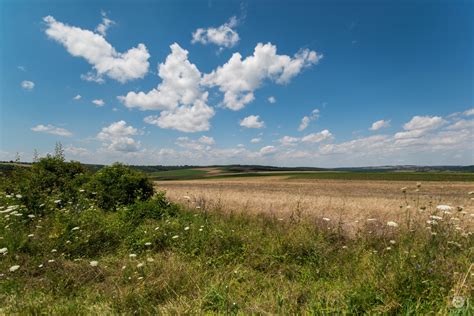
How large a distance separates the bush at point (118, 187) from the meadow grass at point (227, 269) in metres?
2.23

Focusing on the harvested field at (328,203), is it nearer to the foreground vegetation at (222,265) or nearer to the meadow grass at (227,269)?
the foreground vegetation at (222,265)

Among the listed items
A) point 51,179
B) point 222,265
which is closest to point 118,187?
point 51,179

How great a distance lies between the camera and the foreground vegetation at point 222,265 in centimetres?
324

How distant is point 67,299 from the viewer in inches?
154

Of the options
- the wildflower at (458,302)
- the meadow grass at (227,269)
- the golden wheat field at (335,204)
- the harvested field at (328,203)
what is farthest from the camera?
the harvested field at (328,203)

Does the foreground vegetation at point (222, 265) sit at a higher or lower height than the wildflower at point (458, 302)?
lower

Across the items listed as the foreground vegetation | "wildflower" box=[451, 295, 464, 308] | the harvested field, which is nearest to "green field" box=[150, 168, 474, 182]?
the harvested field

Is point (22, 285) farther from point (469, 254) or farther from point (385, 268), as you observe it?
point (469, 254)

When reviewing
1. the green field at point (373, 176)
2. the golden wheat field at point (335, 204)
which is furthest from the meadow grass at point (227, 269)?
the green field at point (373, 176)

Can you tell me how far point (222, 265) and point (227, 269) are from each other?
0.67 feet

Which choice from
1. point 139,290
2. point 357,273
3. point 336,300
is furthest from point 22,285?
point 357,273

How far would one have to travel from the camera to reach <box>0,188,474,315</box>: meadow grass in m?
3.23

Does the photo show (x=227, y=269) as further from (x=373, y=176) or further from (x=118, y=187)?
(x=373, y=176)

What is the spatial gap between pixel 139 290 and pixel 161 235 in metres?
2.78
